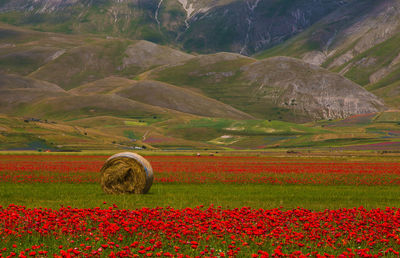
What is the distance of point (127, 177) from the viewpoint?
3397 cm

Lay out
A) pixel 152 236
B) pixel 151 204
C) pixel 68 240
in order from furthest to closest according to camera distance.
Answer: pixel 151 204 → pixel 152 236 → pixel 68 240

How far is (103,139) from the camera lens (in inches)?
6757

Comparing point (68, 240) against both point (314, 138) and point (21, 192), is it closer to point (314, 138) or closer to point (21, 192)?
point (21, 192)

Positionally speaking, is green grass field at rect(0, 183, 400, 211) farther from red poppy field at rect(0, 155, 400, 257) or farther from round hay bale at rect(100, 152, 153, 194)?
red poppy field at rect(0, 155, 400, 257)

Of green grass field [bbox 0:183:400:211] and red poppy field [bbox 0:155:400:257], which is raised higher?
red poppy field [bbox 0:155:400:257]

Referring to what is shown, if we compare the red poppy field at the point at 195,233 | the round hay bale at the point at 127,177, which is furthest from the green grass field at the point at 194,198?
the red poppy field at the point at 195,233

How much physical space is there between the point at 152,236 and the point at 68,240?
281 cm

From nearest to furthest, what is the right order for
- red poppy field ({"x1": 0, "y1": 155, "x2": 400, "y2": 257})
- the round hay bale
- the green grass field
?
red poppy field ({"x1": 0, "y1": 155, "x2": 400, "y2": 257}) → the green grass field → the round hay bale

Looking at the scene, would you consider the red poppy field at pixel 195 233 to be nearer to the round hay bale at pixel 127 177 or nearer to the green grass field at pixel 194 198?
the green grass field at pixel 194 198

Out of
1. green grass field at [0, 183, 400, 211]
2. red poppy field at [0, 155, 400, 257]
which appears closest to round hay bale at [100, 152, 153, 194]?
green grass field at [0, 183, 400, 211]

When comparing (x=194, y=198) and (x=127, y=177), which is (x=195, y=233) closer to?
(x=194, y=198)

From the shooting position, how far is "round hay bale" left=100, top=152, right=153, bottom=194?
33.2 metres

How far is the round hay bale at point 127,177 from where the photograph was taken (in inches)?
1307

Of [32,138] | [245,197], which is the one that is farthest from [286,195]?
[32,138]
